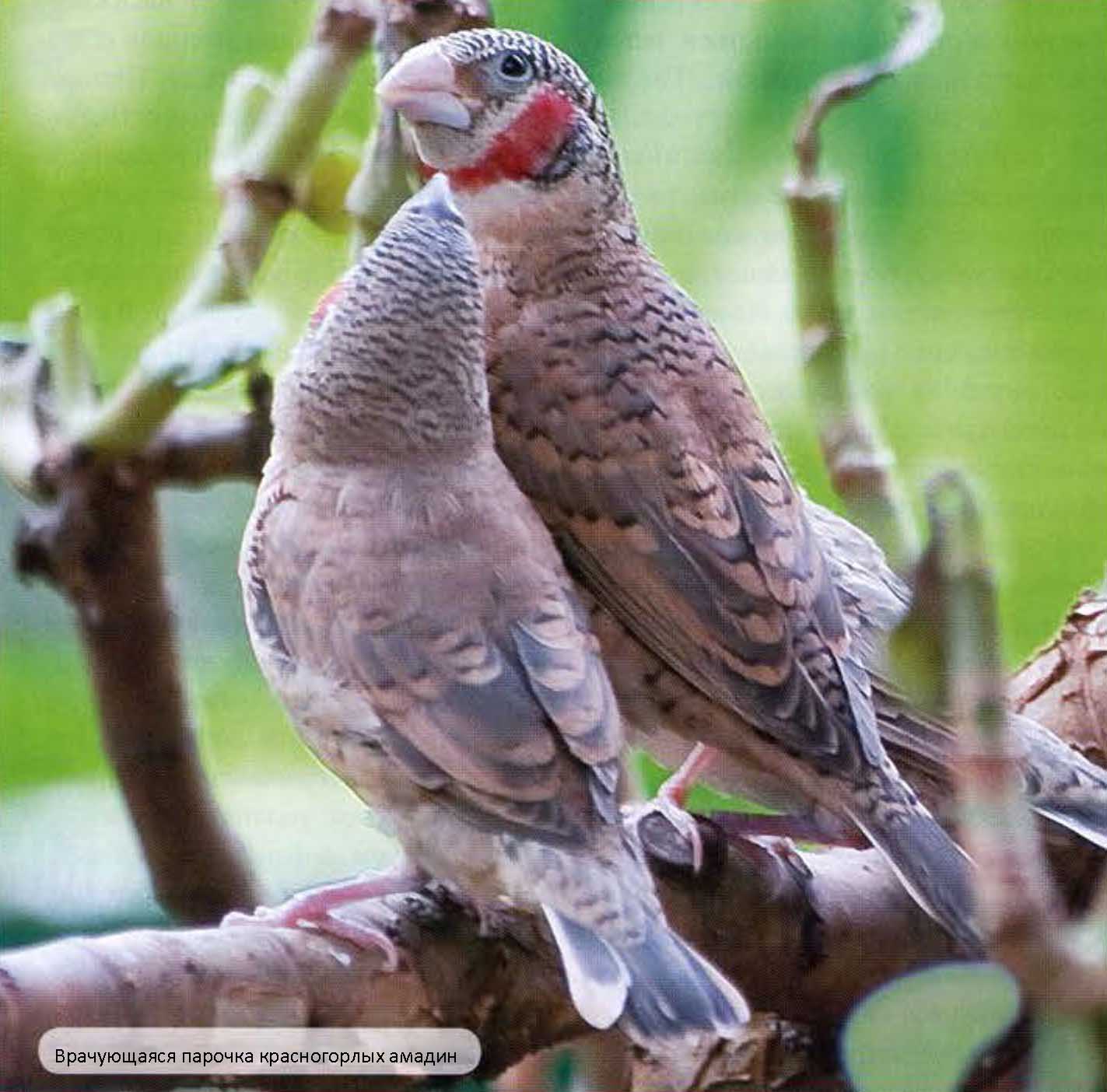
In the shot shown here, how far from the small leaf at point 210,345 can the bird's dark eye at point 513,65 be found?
161mm

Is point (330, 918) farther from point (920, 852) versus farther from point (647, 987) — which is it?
point (920, 852)

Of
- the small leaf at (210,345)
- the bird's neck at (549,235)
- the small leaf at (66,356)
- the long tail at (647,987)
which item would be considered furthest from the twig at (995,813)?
the small leaf at (66,356)

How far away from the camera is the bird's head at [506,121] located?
88 centimetres

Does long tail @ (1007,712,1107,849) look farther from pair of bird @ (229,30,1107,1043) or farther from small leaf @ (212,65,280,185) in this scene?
small leaf @ (212,65,280,185)

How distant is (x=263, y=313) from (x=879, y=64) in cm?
35

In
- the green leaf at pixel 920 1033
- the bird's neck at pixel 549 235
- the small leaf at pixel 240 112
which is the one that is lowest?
the green leaf at pixel 920 1033

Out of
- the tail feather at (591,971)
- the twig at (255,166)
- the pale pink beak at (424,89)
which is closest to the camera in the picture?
the tail feather at (591,971)

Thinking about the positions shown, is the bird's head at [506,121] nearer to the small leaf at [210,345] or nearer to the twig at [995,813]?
the small leaf at [210,345]

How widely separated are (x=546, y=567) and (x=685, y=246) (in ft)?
0.82

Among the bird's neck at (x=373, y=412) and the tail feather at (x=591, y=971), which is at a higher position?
the bird's neck at (x=373, y=412)

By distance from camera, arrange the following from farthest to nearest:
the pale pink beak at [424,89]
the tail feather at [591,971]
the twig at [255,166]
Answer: the twig at [255,166] → the pale pink beak at [424,89] → the tail feather at [591,971]

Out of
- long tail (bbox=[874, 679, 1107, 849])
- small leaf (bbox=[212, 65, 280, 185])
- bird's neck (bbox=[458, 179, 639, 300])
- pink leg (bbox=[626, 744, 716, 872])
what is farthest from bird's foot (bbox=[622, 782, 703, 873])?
small leaf (bbox=[212, 65, 280, 185])

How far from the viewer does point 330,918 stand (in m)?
0.83

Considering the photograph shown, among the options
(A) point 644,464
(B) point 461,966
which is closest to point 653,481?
(A) point 644,464
